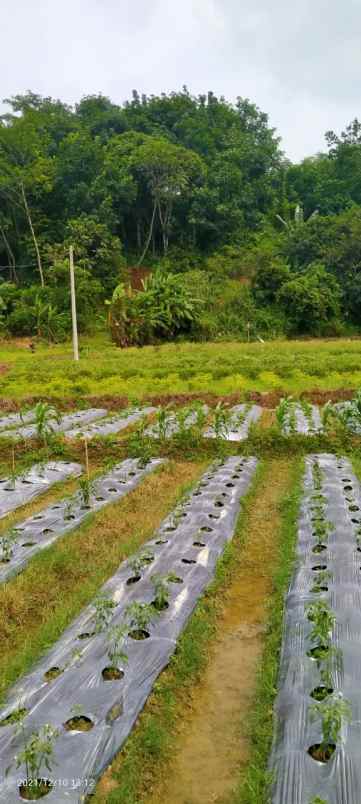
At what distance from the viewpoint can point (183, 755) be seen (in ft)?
11.2

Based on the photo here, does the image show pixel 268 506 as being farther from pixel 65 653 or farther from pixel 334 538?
pixel 65 653

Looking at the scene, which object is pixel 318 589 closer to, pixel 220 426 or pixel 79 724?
pixel 79 724

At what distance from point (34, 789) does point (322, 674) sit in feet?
6.13

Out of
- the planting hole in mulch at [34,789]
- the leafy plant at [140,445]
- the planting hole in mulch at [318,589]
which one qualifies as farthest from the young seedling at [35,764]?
the leafy plant at [140,445]

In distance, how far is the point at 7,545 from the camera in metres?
5.86

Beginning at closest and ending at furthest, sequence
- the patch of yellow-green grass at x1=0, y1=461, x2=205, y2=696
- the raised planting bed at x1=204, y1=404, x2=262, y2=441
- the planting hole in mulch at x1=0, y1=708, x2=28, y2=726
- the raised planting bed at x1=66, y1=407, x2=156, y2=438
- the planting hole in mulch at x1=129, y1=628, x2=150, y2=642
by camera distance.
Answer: the planting hole in mulch at x1=0, y1=708, x2=28, y2=726, the planting hole in mulch at x1=129, y1=628, x2=150, y2=642, the patch of yellow-green grass at x1=0, y1=461, x2=205, y2=696, the raised planting bed at x1=204, y1=404, x2=262, y2=441, the raised planting bed at x1=66, y1=407, x2=156, y2=438

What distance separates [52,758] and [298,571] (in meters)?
2.96

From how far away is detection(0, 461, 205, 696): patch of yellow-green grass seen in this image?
14.7 feet

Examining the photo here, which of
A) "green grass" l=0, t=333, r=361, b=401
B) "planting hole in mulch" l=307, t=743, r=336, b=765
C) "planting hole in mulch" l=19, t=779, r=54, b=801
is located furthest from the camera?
"green grass" l=0, t=333, r=361, b=401

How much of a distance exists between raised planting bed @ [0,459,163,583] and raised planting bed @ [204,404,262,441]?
6.15ft

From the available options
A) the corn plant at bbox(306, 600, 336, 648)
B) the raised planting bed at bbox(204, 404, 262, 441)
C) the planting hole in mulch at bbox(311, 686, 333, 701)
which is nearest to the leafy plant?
the raised planting bed at bbox(204, 404, 262, 441)

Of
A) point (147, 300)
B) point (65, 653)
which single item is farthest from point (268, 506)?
point (147, 300)

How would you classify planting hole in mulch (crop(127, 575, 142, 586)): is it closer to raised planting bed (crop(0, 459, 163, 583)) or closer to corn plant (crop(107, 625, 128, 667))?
corn plant (crop(107, 625, 128, 667))

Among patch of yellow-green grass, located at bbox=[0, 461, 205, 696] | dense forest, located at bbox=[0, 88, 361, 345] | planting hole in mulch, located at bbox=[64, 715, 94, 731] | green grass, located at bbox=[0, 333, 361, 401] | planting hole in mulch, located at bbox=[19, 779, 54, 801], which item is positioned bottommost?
patch of yellow-green grass, located at bbox=[0, 461, 205, 696]
